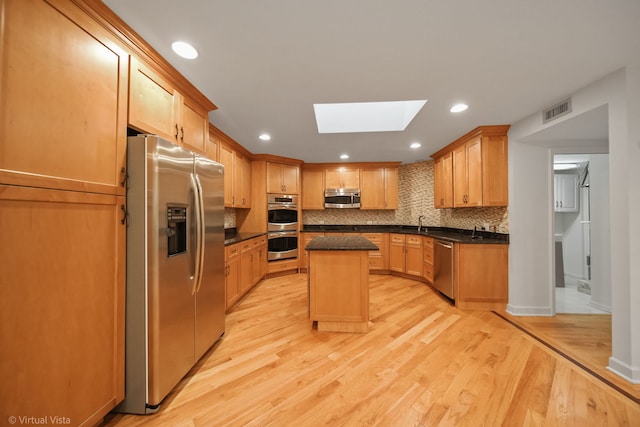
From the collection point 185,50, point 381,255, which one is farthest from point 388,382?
point 381,255

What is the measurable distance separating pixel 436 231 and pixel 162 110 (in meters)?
4.93

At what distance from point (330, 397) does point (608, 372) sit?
7.64 ft

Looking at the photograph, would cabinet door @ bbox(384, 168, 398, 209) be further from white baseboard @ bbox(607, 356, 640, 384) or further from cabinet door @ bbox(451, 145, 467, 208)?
white baseboard @ bbox(607, 356, 640, 384)

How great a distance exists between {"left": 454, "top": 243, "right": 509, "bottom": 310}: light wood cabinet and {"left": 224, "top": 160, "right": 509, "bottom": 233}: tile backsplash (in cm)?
75

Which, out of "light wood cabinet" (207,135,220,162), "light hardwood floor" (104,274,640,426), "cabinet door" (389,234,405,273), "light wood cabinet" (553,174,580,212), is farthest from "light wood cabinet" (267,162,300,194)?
"light wood cabinet" (553,174,580,212)

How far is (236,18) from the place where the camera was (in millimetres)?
1322

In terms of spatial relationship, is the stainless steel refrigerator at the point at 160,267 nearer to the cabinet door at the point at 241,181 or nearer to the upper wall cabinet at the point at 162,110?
the upper wall cabinet at the point at 162,110

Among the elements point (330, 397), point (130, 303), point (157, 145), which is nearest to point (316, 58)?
point (157, 145)

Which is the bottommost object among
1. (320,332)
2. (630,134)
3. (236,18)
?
(320,332)

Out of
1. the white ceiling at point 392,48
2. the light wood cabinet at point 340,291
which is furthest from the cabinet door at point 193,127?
the light wood cabinet at point 340,291

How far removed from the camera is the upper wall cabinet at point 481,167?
9.86ft

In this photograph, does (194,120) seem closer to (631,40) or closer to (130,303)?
(130,303)

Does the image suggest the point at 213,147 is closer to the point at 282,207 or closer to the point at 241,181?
the point at 241,181

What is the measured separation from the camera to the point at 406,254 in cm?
449
